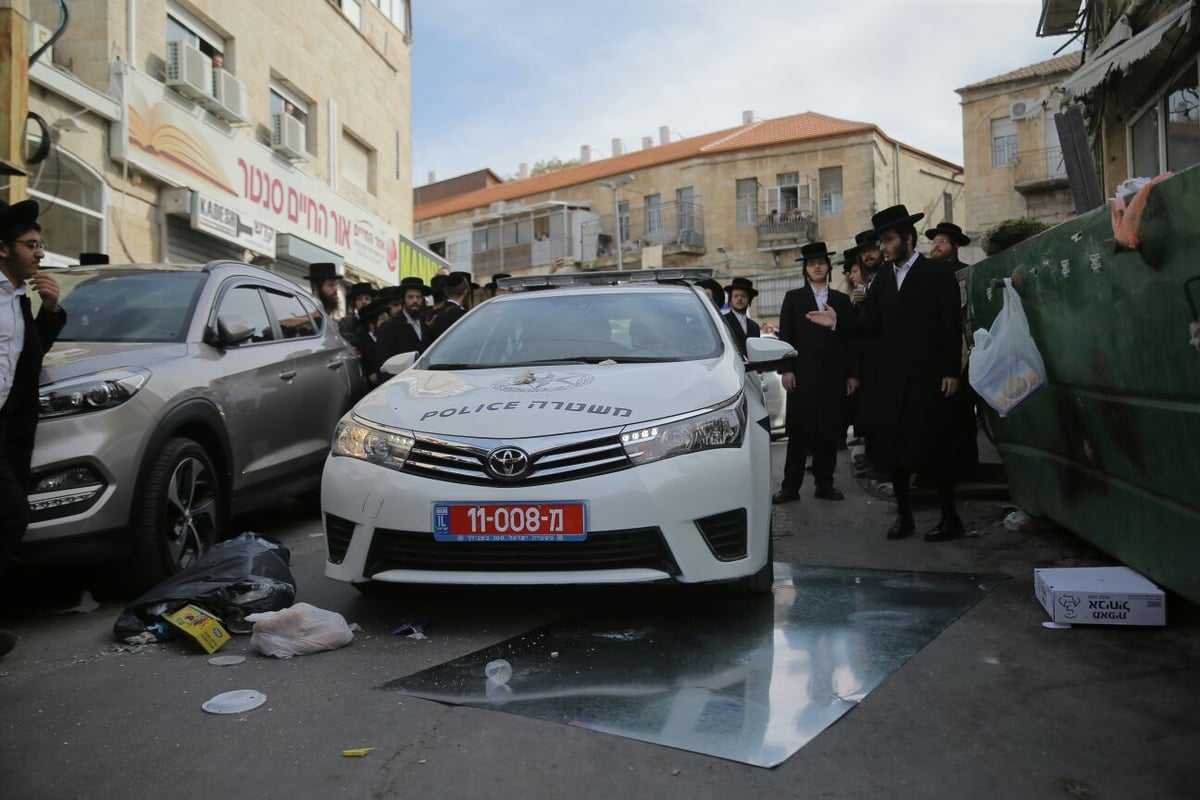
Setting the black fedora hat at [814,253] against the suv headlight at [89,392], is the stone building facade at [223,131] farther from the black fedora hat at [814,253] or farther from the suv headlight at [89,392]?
the black fedora hat at [814,253]

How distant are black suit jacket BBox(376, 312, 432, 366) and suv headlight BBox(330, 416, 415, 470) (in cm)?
434

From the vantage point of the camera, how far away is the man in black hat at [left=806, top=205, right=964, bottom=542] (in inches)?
225

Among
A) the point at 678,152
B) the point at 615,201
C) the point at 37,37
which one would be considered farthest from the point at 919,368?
the point at 678,152

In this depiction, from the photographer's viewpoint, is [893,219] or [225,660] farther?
[893,219]

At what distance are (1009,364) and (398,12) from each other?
2183 centimetres

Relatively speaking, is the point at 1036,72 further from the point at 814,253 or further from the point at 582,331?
the point at 582,331

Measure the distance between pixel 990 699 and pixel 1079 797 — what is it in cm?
72

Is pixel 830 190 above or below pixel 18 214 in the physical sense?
above

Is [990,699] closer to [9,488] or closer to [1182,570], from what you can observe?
[1182,570]

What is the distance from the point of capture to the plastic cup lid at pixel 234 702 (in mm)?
3186

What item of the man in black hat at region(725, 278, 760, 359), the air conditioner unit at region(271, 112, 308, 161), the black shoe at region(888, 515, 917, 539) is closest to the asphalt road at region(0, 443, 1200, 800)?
the black shoe at region(888, 515, 917, 539)

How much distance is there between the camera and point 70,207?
11930 millimetres

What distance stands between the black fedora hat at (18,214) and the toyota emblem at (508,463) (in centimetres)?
208

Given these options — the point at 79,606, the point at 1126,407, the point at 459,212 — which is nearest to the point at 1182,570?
the point at 1126,407
